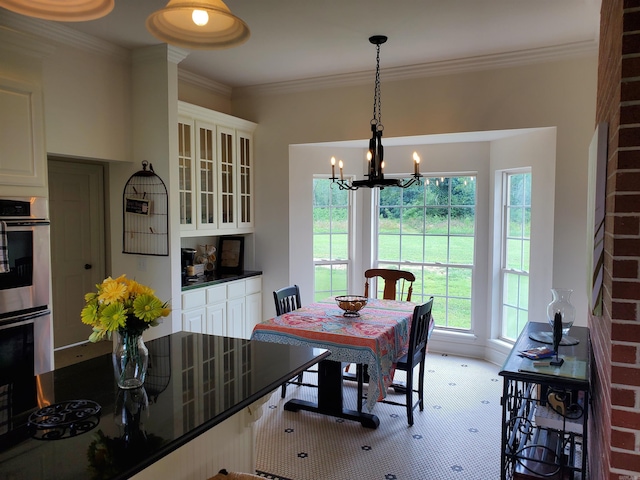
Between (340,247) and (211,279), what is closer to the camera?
(211,279)

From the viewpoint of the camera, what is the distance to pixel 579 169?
381 centimetres

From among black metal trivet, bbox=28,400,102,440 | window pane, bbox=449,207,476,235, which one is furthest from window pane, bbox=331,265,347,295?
black metal trivet, bbox=28,400,102,440

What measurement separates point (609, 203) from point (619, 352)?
512mm

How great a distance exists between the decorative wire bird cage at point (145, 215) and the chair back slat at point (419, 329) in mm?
2089

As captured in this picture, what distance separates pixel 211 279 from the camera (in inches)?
178

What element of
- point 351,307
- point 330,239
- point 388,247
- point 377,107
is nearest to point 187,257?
point 330,239

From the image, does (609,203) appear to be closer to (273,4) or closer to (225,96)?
(273,4)

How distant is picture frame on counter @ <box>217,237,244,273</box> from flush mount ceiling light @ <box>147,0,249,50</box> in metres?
3.37

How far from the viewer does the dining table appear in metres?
3.00

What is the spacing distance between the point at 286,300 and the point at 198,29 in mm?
2502

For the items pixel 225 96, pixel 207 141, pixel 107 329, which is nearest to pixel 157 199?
pixel 207 141

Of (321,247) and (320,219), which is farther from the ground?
(320,219)

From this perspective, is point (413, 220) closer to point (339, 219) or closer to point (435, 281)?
point (435, 281)

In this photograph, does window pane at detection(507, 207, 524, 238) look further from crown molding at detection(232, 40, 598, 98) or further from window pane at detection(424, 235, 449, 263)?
crown molding at detection(232, 40, 598, 98)
